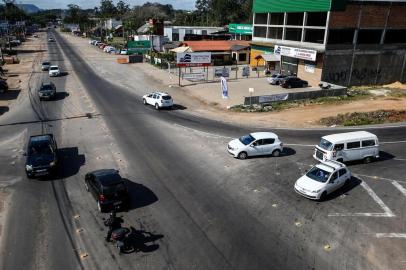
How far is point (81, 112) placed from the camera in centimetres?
3612

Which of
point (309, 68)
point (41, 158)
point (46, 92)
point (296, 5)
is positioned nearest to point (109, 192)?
point (41, 158)

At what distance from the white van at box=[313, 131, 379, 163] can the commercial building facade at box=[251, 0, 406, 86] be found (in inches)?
1103

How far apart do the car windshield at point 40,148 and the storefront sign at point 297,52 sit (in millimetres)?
38604

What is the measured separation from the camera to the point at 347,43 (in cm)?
5028

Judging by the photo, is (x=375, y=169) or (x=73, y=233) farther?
(x=375, y=169)

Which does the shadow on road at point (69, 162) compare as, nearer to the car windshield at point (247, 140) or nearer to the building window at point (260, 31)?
the car windshield at point (247, 140)

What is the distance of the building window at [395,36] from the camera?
52438mm

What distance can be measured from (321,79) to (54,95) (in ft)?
116

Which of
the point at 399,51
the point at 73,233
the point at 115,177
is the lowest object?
the point at 73,233

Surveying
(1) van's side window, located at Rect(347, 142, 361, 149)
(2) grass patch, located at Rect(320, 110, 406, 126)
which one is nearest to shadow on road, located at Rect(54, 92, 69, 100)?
(2) grass patch, located at Rect(320, 110, 406, 126)

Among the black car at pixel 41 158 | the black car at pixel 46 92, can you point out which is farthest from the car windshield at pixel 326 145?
the black car at pixel 46 92

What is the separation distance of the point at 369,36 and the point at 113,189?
47442 mm

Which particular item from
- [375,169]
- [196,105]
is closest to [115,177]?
[375,169]

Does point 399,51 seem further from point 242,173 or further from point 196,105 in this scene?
point 242,173
